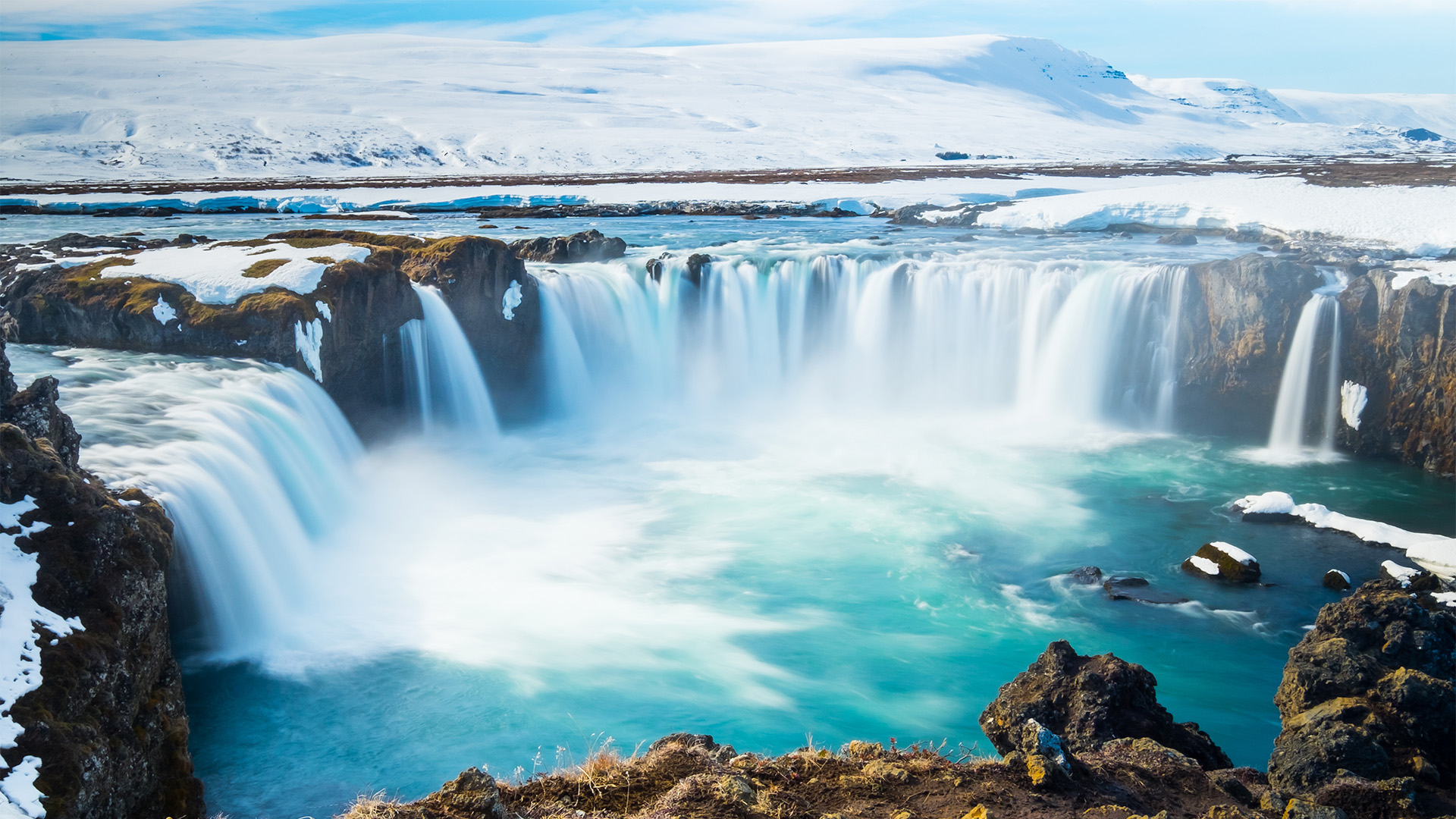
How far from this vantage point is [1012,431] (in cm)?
2305

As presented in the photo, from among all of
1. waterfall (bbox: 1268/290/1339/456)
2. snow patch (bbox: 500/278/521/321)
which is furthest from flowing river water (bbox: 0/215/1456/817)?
snow patch (bbox: 500/278/521/321)

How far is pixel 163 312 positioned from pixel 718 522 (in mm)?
11466

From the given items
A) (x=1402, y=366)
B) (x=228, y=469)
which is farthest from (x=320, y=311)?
(x=1402, y=366)

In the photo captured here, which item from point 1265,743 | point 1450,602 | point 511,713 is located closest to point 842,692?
point 511,713

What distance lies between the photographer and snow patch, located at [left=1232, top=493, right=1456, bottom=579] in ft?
46.5

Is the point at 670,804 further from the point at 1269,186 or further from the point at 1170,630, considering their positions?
the point at 1269,186

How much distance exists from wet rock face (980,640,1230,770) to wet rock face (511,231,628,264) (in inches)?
920

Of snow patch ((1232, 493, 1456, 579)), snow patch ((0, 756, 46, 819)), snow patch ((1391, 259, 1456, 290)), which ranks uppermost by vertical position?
snow patch ((1391, 259, 1456, 290))

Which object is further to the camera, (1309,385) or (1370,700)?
(1309,385)

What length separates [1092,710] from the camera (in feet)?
26.8

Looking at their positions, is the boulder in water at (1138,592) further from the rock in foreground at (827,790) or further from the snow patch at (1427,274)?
the snow patch at (1427,274)

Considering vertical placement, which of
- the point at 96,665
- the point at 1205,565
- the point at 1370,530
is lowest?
the point at 1205,565

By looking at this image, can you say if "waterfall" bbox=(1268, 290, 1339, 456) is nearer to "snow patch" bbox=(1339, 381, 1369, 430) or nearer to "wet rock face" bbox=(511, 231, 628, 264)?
"snow patch" bbox=(1339, 381, 1369, 430)

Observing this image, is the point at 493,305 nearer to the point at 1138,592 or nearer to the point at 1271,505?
the point at 1138,592
